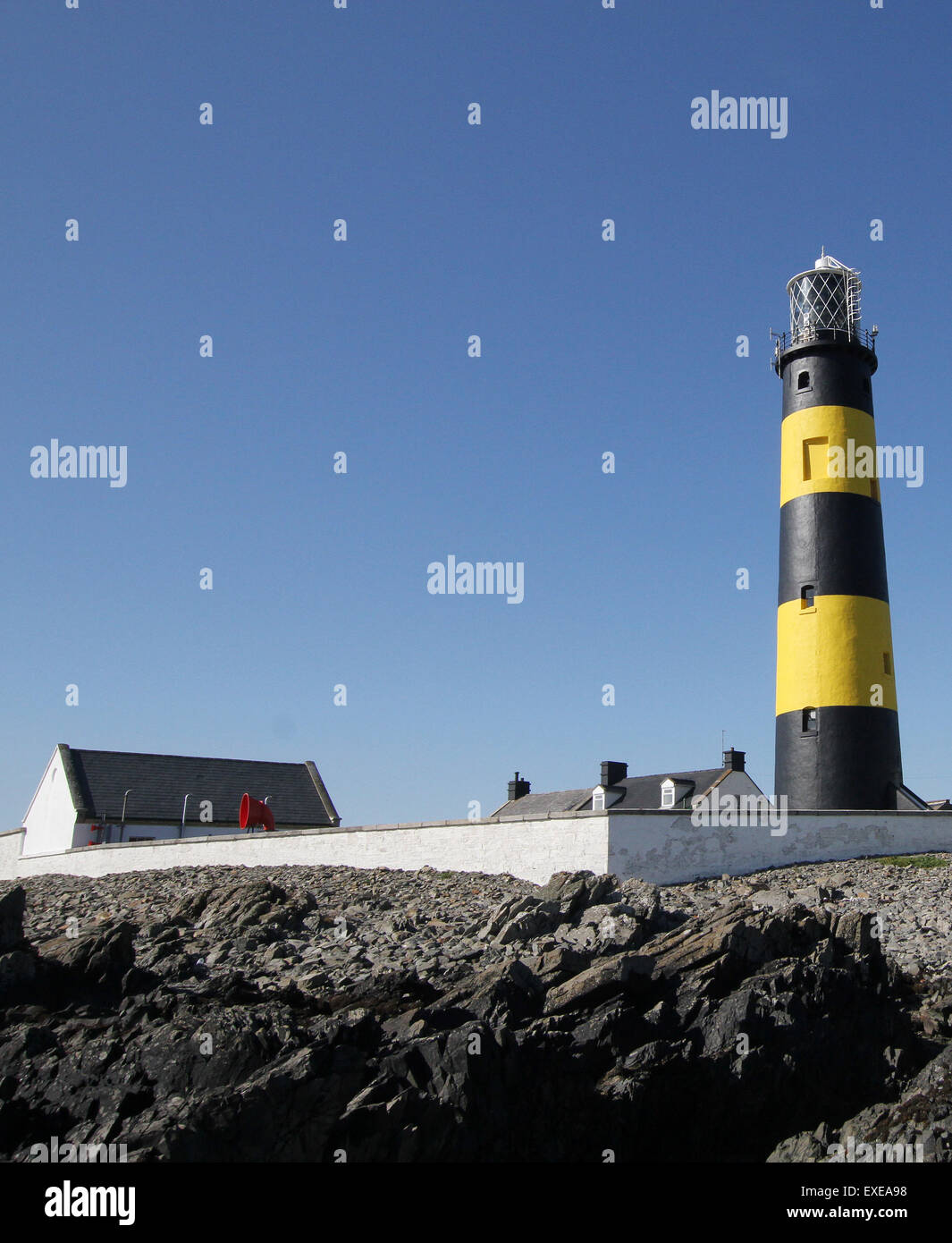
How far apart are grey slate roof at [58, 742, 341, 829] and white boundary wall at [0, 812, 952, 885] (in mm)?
19541

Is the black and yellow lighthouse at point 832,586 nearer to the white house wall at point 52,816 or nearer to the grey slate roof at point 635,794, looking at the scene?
the grey slate roof at point 635,794

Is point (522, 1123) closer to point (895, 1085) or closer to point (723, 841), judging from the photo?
→ point (895, 1085)

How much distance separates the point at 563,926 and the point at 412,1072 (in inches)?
206

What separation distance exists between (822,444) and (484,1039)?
20807 millimetres

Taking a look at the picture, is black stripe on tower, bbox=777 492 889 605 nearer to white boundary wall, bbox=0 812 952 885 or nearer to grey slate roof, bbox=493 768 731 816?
white boundary wall, bbox=0 812 952 885

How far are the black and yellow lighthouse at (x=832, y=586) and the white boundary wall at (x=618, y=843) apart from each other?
230 centimetres

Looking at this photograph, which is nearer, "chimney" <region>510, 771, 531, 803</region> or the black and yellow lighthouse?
the black and yellow lighthouse

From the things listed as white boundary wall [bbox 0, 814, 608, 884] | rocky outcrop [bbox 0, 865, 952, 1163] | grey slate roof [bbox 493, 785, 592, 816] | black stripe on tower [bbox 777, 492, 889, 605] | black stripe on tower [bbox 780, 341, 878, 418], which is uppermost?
black stripe on tower [bbox 780, 341, 878, 418]

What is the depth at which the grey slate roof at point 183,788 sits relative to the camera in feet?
143

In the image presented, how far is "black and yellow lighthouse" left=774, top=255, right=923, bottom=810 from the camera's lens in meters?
25.2

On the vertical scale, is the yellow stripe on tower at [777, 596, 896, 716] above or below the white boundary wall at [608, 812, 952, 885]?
above

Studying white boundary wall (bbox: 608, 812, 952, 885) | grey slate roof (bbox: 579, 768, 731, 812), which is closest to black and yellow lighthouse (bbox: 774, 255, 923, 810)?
white boundary wall (bbox: 608, 812, 952, 885)

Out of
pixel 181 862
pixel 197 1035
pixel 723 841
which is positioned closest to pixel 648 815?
pixel 723 841
